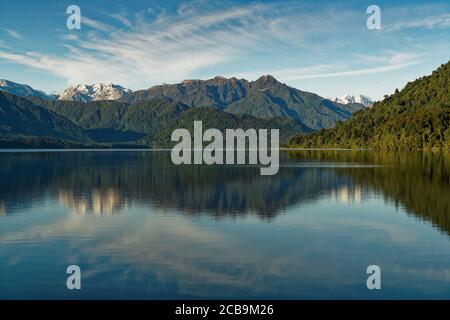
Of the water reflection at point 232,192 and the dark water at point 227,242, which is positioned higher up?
the water reflection at point 232,192

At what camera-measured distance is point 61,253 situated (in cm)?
3822

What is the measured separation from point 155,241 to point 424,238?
22.5 meters

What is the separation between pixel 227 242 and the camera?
42188mm

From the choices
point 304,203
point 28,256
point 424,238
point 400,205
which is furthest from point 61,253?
point 400,205

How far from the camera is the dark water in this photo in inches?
1179

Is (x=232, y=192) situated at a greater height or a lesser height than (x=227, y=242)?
greater

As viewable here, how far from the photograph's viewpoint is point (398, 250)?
39.4 m

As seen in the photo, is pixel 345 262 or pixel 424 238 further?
pixel 424 238

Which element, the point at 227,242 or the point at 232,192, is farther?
the point at 232,192

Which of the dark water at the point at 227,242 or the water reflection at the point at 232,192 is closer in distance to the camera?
the dark water at the point at 227,242

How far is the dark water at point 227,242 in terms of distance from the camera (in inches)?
1179

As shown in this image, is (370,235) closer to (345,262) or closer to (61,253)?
(345,262)

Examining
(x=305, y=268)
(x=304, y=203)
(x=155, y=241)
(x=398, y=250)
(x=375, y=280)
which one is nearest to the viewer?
(x=375, y=280)
